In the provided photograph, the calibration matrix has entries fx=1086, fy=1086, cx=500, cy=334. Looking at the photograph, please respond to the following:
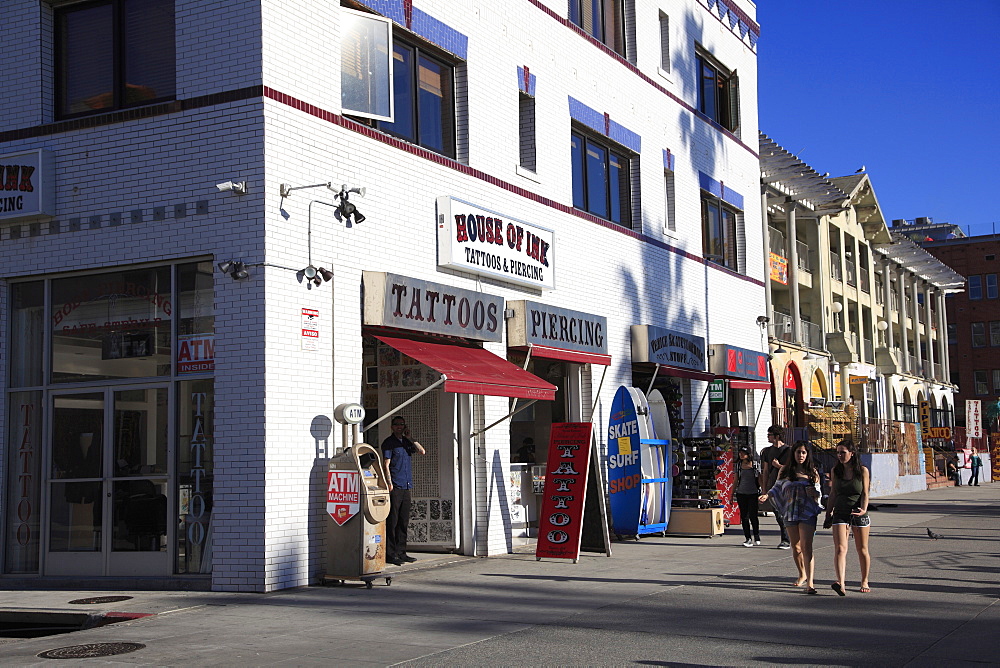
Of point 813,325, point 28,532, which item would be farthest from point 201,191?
point 813,325

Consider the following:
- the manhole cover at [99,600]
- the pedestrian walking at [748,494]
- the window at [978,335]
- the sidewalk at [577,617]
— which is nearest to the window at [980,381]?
the window at [978,335]

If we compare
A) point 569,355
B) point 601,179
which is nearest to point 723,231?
point 601,179

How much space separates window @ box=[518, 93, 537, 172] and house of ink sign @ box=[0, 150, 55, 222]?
7341 mm

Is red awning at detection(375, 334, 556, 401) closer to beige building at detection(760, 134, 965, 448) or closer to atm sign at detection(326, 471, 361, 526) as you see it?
atm sign at detection(326, 471, 361, 526)

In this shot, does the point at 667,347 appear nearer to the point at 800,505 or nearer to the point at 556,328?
the point at 556,328

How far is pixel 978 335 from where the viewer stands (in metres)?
74.4

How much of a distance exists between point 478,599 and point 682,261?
1298 centimetres

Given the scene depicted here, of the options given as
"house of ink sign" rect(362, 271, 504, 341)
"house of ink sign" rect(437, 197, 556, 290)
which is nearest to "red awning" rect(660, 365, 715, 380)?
"house of ink sign" rect(437, 197, 556, 290)

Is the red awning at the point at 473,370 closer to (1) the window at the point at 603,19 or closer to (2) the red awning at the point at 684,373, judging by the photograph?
(2) the red awning at the point at 684,373

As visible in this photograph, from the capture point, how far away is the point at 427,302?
46.8 ft

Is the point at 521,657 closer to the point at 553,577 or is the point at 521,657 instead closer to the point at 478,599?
the point at 478,599

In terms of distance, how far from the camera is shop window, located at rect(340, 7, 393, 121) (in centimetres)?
1359

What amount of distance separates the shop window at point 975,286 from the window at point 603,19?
6110 centimetres

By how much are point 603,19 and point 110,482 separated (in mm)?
12973
